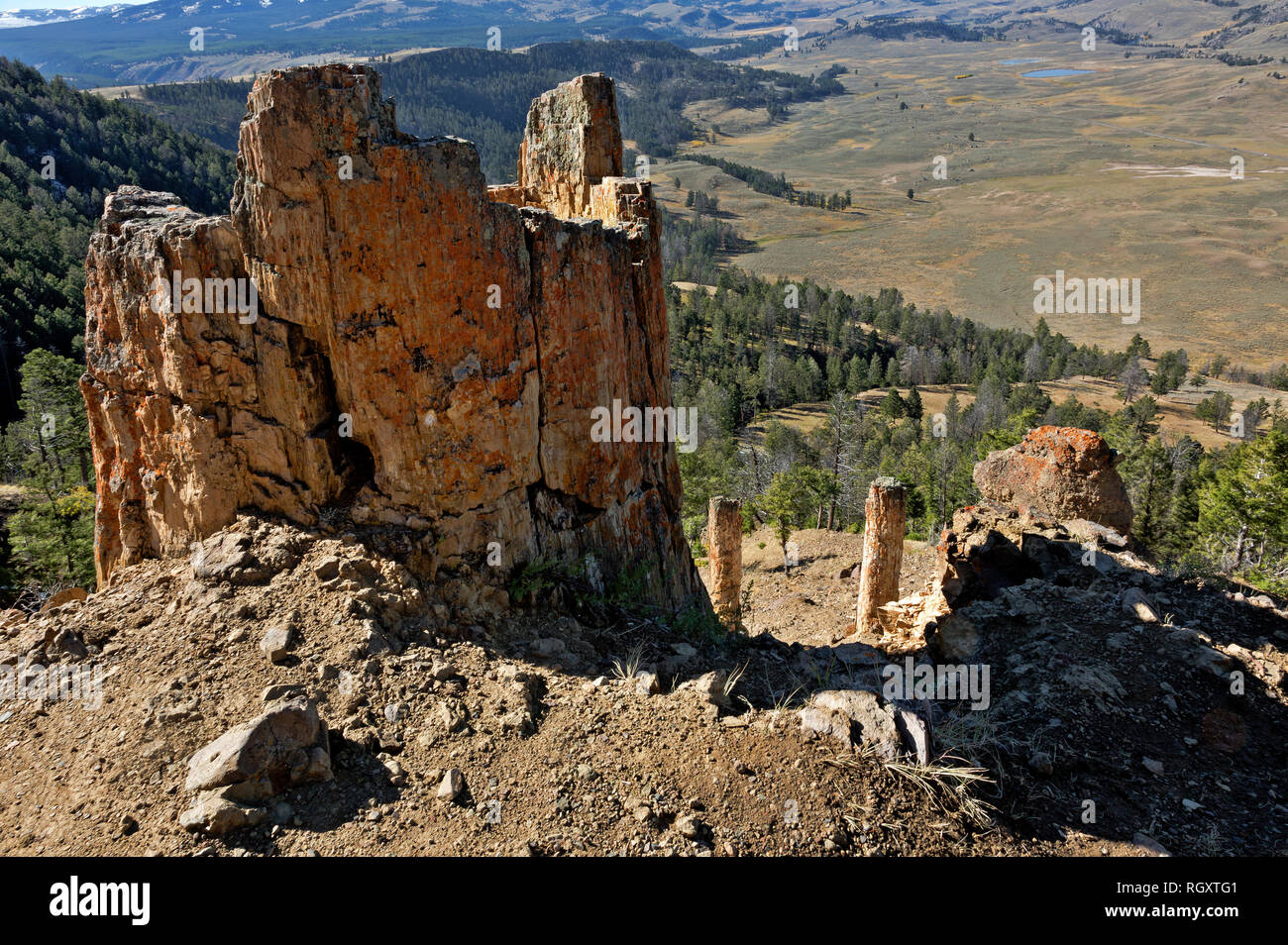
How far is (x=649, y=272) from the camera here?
1346 centimetres

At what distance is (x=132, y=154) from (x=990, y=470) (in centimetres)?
13788

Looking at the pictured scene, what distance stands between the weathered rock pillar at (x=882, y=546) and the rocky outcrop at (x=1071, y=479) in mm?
2821

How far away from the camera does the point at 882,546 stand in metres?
21.3

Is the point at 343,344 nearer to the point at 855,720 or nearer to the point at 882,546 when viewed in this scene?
the point at 855,720

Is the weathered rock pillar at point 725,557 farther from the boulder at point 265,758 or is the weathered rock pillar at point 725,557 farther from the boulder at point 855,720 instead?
the boulder at point 265,758

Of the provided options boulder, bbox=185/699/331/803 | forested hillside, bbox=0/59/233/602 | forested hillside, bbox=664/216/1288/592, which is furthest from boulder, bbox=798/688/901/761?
forested hillside, bbox=0/59/233/602

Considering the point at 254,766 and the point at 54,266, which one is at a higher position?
the point at 54,266

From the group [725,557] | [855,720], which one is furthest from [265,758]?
[725,557]

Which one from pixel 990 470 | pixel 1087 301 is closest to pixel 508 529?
pixel 990 470

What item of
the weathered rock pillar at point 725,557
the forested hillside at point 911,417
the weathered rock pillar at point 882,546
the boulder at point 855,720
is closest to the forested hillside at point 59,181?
the forested hillside at point 911,417

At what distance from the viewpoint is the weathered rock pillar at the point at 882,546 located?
831 inches

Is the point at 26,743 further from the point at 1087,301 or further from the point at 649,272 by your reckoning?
the point at 1087,301

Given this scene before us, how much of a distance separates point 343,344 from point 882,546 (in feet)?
52.6

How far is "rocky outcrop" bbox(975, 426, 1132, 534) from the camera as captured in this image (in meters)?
19.8
